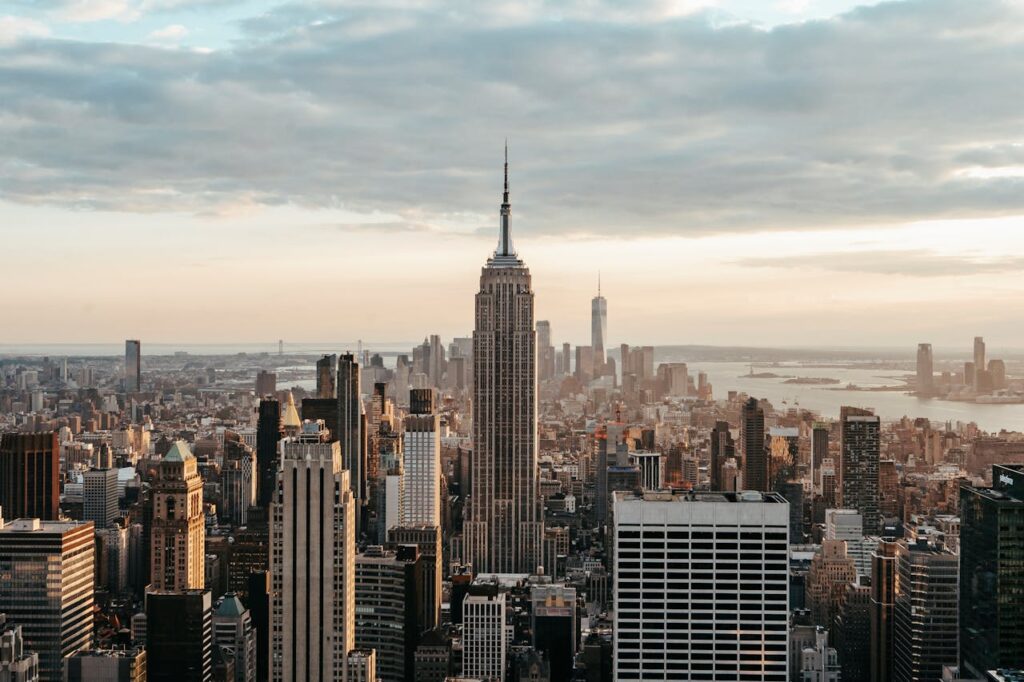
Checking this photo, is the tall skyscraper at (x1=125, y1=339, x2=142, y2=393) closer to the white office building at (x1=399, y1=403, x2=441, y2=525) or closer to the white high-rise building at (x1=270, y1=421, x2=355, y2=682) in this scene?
the white high-rise building at (x1=270, y1=421, x2=355, y2=682)

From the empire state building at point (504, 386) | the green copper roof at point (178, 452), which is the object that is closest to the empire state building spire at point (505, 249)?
the empire state building at point (504, 386)

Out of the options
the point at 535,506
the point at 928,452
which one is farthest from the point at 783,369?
the point at 535,506

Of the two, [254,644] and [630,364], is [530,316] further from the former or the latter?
[254,644]

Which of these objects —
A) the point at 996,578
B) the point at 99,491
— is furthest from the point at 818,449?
the point at 99,491

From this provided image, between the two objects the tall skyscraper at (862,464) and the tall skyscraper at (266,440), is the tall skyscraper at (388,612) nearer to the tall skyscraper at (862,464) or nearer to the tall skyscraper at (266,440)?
the tall skyscraper at (266,440)

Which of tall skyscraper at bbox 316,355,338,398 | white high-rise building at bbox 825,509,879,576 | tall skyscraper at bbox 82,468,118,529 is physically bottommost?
white high-rise building at bbox 825,509,879,576

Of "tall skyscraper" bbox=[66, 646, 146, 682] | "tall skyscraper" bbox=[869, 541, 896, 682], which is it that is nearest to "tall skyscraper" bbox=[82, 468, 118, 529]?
"tall skyscraper" bbox=[66, 646, 146, 682]
